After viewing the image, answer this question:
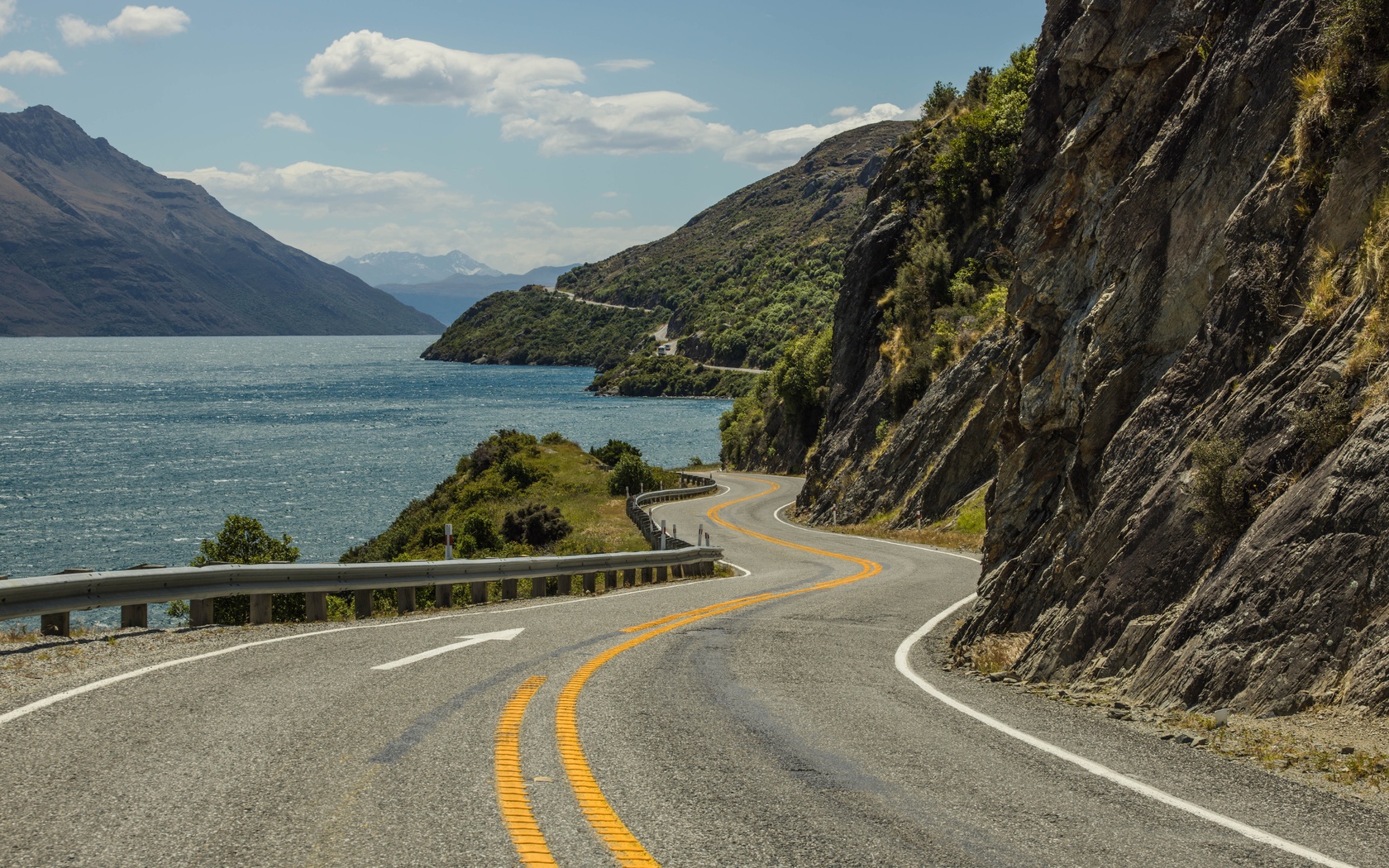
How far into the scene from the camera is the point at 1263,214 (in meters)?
10.6

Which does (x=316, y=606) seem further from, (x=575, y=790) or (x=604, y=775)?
(x=575, y=790)

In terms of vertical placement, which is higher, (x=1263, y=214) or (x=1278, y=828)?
(x=1263, y=214)

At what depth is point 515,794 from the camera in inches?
230

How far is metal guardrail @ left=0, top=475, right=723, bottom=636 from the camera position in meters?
10.4

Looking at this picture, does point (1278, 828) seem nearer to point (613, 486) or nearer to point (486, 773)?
point (486, 773)

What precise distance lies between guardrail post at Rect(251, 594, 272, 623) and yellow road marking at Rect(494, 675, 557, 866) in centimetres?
589

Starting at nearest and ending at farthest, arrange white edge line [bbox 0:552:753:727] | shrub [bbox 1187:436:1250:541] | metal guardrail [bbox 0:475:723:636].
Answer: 1. white edge line [bbox 0:552:753:727]
2. shrub [bbox 1187:436:1250:541]
3. metal guardrail [bbox 0:475:723:636]

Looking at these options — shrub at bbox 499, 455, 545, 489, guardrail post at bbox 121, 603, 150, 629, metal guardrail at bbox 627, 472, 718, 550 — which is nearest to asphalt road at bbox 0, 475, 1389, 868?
guardrail post at bbox 121, 603, 150, 629

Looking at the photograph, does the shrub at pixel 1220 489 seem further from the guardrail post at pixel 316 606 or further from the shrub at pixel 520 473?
the shrub at pixel 520 473

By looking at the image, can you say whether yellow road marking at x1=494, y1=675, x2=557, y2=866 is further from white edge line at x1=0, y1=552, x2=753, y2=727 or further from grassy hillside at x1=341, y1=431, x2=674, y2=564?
grassy hillside at x1=341, y1=431, x2=674, y2=564

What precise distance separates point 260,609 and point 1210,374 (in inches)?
433

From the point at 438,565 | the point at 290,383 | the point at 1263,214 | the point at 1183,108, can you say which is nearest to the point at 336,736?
the point at 438,565

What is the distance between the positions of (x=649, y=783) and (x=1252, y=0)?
11388 mm

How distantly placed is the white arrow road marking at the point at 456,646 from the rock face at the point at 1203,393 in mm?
5498
